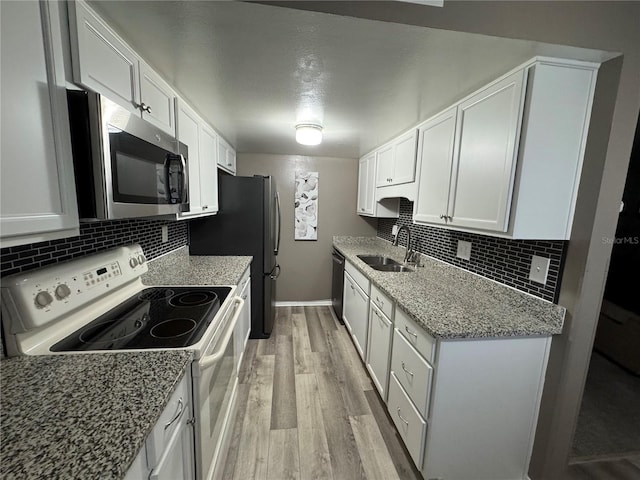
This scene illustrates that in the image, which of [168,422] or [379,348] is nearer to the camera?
[168,422]

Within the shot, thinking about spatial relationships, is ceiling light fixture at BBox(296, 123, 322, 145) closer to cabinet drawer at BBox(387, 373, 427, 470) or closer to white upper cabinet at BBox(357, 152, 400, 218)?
white upper cabinet at BBox(357, 152, 400, 218)

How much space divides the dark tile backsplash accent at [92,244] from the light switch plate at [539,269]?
2.28 metres

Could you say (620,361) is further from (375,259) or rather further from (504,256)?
(375,259)

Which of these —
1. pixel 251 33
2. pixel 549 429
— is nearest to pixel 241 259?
pixel 251 33

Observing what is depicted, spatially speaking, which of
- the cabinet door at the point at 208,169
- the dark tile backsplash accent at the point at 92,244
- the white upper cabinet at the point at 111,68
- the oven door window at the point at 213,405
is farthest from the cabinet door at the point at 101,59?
the oven door window at the point at 213,405

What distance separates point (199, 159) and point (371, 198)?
192cm

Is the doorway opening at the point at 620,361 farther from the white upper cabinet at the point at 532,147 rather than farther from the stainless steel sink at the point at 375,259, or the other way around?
the stainless steel sink at the point at 375,259

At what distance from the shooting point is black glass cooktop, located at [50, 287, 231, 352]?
997 millimetres

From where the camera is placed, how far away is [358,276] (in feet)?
8.30

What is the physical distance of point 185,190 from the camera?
146 centimetres

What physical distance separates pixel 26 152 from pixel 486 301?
2.02 metres

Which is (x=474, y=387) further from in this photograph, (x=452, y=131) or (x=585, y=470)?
(x=452, y=131)

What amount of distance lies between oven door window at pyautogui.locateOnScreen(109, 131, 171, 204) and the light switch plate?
1.94 metres

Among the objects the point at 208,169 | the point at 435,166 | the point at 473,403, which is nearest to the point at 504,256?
the point at 435,166
